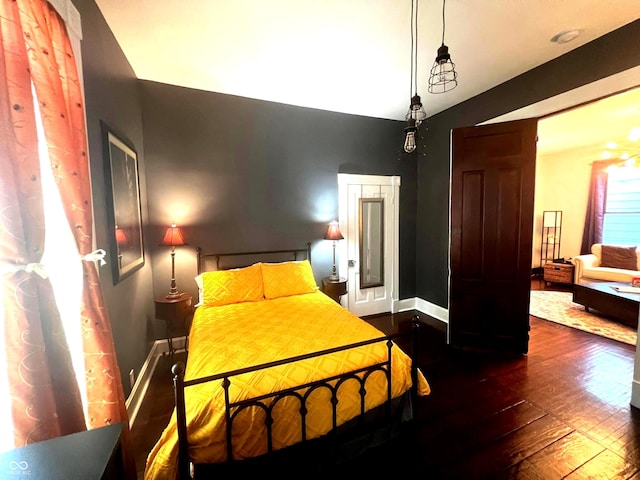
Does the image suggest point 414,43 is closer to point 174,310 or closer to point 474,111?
point 474,111

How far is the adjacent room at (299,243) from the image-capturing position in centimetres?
113

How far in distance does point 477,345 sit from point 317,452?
2442 mm

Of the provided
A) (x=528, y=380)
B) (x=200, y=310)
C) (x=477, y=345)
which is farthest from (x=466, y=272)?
(x=200, y=310)

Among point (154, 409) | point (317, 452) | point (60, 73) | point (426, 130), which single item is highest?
point (426, 130)

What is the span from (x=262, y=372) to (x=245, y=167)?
252cm

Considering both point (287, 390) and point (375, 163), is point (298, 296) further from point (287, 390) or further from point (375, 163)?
point (375, 163)

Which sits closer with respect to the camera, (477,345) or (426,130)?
(477,345)

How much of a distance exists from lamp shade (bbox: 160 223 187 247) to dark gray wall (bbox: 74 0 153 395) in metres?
0.35

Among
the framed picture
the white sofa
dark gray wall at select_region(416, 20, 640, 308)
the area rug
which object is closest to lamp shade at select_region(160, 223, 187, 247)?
the framed picture

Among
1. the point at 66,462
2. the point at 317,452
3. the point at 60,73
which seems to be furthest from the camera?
the point at 317,452

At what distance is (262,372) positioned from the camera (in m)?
1.52

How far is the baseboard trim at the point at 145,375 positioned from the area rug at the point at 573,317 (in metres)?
5.09

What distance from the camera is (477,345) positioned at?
312 centimetres

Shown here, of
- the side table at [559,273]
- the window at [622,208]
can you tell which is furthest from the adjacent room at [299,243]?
the window at [622,208]
